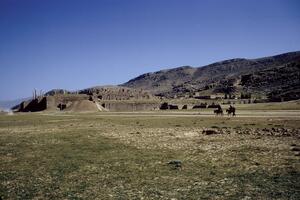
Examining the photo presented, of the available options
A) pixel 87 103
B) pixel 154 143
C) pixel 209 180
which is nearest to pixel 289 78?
pixel 87 103

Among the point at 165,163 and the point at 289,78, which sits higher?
the point at 289,78

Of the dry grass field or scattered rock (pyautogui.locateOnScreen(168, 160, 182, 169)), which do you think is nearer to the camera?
the dry grass field

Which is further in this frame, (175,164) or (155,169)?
(175,164)

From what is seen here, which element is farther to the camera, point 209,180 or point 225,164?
point 225,164

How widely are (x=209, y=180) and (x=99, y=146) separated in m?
12.5

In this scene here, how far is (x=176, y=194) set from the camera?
12.2 m

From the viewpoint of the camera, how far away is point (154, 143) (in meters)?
25.8

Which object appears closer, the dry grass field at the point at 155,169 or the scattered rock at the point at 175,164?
the dry grass field at the point at 155,169

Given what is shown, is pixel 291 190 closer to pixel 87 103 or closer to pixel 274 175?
pixel 274 175

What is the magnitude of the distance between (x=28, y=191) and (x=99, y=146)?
38.6 ft

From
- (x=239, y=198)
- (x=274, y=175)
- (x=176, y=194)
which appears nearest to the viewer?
(x=239, y=198)

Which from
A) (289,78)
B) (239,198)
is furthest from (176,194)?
(289,78)

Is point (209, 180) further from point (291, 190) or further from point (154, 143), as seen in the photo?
point (154, 143)

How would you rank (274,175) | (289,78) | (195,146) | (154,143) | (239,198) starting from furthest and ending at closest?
(289,78) < (154,143) < (195,146) < (274,175) < (239,198)
